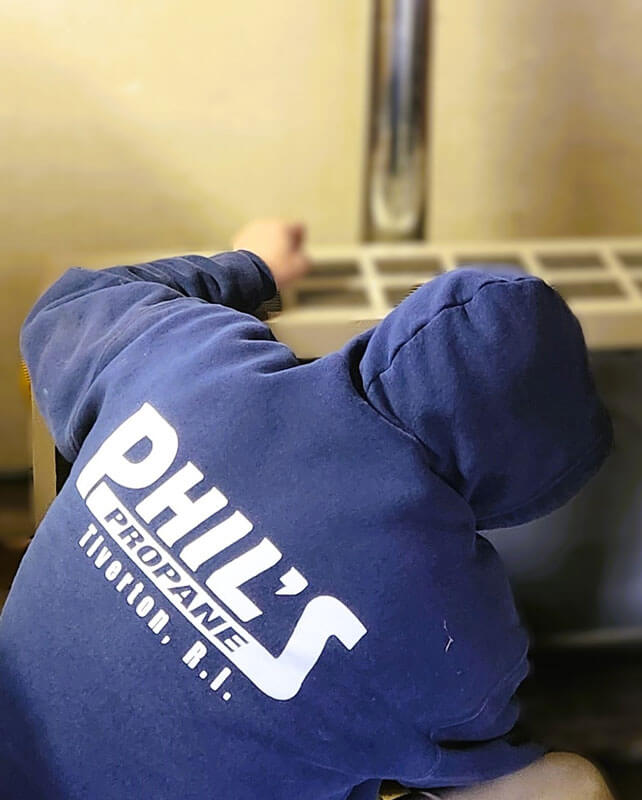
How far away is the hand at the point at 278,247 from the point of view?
58 cm

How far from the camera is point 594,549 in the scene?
36.2 inches

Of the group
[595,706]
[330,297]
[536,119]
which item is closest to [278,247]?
[330,297]

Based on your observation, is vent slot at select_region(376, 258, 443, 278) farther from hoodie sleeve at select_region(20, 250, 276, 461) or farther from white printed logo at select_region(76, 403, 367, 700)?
white printed logo at select_region(76, 403, 367, 700)

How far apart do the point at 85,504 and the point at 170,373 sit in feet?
0.25

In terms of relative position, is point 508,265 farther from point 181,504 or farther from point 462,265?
point 181,504

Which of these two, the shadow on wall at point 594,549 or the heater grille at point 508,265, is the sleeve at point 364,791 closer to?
the heater grille at point 508,265

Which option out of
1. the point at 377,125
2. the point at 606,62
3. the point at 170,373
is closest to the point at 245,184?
the point at 377,125

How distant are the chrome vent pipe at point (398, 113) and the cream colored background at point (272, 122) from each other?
7 centimetres

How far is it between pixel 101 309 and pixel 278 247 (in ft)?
0.46

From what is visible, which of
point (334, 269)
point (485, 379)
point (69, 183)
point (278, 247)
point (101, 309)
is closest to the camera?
point (485, 379)

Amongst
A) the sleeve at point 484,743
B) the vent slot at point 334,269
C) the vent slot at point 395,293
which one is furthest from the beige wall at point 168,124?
the sleeve at point 484,743

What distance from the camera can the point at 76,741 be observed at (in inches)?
19.1

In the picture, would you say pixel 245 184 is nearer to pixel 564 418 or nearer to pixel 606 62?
pixel 606 62

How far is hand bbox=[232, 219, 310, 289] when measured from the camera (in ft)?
1.92
